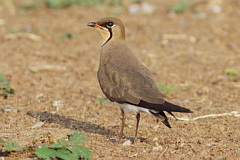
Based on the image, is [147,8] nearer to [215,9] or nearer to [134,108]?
[215,9]

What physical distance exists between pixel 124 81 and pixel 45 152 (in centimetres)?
132

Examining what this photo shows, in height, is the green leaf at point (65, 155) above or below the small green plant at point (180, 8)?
below

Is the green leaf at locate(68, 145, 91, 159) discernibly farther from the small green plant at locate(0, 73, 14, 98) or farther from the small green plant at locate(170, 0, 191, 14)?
the small green plant at locate(170, 0, 191, 14)

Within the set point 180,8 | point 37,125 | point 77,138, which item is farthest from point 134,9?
point 77,138

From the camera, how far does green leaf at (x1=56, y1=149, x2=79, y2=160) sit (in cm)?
384

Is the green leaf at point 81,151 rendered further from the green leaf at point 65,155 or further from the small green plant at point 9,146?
the small green plant at point 9,146

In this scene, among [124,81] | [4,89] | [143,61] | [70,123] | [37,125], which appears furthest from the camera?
[143,61]

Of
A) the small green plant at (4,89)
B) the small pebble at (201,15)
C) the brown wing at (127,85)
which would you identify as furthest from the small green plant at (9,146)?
the small pebble at (201,15)

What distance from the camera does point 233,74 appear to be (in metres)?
7.85

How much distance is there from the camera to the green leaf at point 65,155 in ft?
12.6

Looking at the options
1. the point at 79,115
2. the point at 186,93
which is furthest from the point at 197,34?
the point at 79,115

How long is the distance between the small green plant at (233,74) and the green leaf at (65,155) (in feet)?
14.3

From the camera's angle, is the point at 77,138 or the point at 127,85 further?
the point at 127,85

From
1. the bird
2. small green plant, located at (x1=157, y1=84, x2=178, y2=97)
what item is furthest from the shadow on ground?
small green plant, located at (x1=157, y1=84, x2=178, y2=97)
